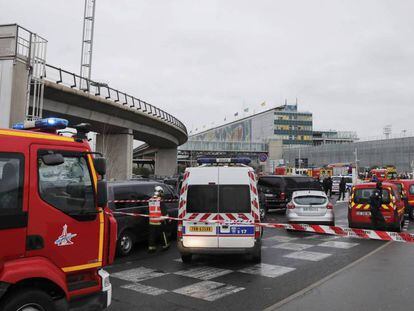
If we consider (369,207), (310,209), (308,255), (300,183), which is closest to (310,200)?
(310,209)

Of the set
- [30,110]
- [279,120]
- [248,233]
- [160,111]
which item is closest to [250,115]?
[279,120]

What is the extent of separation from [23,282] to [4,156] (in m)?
1.24

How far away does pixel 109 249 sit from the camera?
534 centimetres

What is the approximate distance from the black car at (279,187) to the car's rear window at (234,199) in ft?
39.9

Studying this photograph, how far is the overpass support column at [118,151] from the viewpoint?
37.0 metres

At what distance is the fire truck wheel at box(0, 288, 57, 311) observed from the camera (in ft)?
13.5

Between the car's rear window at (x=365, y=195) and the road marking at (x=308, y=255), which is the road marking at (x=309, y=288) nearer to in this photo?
the road marking at (x=308, y=255)

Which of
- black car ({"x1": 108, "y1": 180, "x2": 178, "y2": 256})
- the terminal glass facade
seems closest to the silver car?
black car ({"x1": 108, "y1": 180, "x2": 178, "y2": 256})

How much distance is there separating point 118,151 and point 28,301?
33688 mm

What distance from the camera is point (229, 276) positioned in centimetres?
845

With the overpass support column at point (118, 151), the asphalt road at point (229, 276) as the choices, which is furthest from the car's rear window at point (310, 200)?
the overpass support column at point (118, 151)

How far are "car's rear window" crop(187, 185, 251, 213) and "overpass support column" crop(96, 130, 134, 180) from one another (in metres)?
28.0

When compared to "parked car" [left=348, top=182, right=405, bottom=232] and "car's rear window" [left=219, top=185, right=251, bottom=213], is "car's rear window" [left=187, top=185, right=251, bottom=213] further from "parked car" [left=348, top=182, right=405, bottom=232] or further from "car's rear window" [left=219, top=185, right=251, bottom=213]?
"parked car" [left=348, top=182, right=405, bottom=232]

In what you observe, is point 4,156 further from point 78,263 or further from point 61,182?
point 78,263
